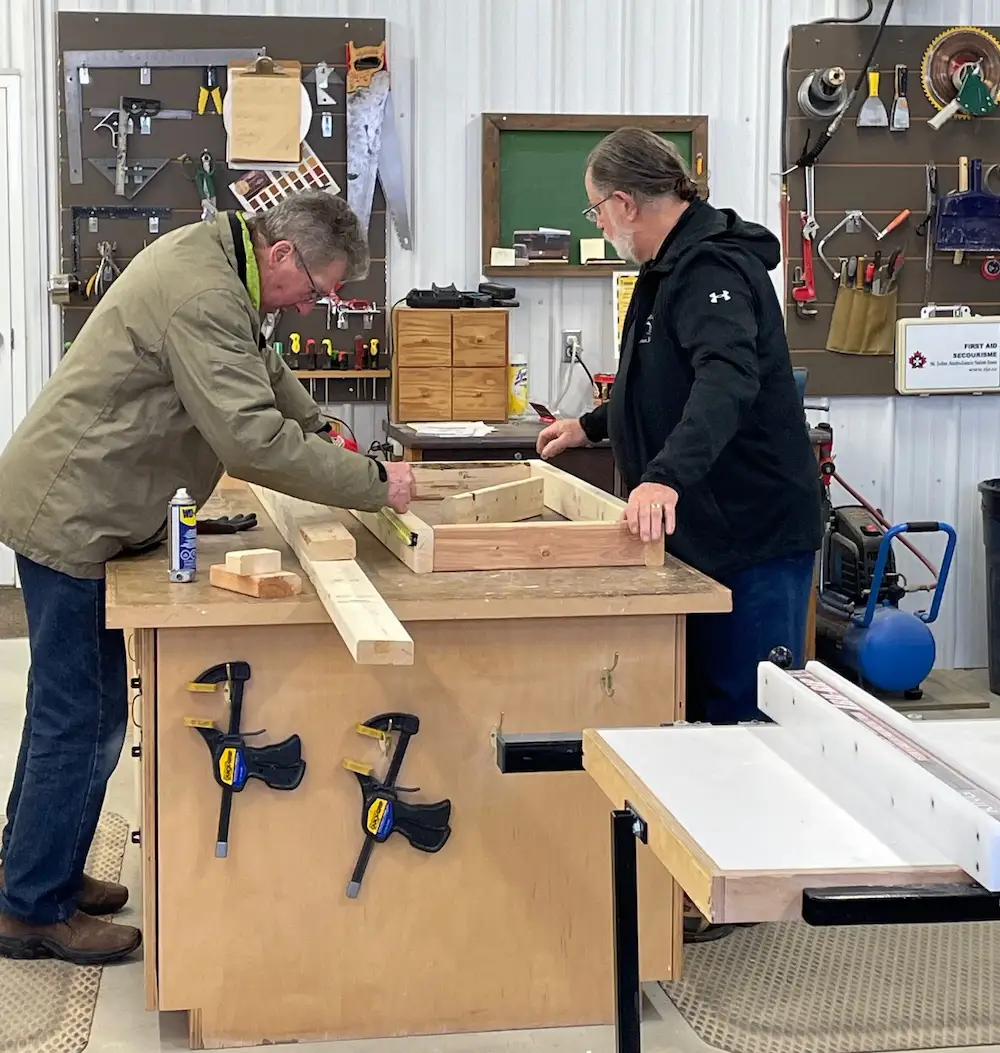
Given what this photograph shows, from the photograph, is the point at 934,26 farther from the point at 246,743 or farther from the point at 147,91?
the point at 246,743

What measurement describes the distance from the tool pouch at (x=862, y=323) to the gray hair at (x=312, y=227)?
2.86 meters

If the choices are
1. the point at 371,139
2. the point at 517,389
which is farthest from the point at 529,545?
the point at 371,139

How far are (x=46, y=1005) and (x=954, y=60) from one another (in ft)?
13.9

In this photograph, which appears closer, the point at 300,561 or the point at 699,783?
the point at 699,783

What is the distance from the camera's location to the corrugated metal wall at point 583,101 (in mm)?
4887

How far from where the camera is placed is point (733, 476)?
271 cm

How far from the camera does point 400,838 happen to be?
7.95ft

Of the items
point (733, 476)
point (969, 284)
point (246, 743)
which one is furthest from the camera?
point (969, 284)

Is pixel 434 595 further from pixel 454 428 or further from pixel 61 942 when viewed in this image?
pixel 454 428

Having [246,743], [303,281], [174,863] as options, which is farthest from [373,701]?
[303,281]

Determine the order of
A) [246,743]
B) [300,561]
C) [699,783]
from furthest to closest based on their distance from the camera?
1. [300,561]
2. [246,743]
3. [699,783]

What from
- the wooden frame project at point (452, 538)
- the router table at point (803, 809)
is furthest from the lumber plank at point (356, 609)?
the router table at point (803, 809)

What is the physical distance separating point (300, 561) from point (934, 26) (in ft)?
11.8

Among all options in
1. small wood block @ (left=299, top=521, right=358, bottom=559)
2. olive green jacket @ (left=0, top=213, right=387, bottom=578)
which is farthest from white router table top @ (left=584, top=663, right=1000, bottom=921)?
olive green jacket @ (left=0, top=213, right=387, bottom=578)
